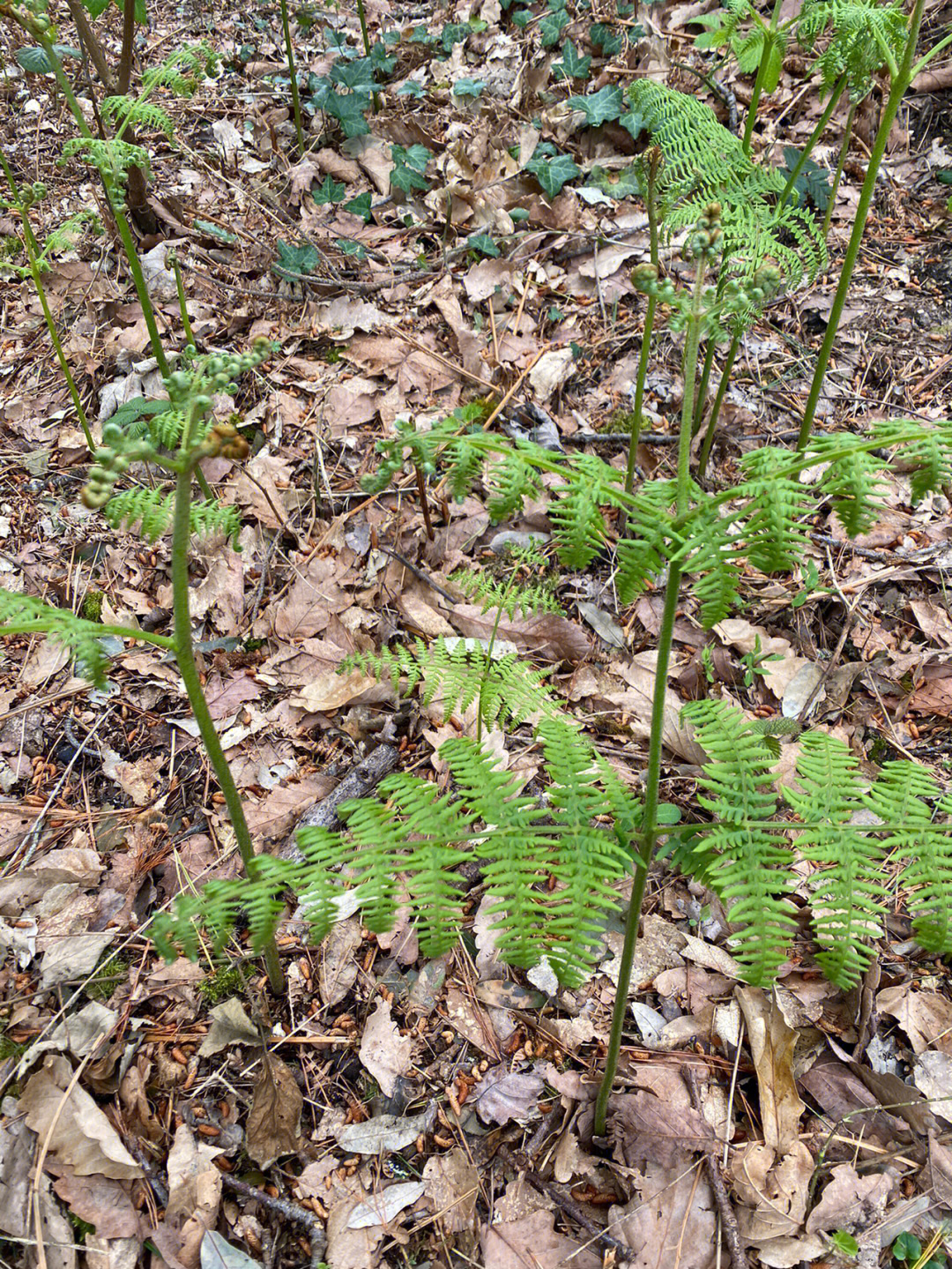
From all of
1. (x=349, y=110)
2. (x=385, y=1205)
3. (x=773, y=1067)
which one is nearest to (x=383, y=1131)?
(x=385, y=1205)

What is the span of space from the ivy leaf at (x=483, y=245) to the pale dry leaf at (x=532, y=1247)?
4144 mm

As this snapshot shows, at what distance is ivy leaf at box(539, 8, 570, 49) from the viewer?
17.5 feet

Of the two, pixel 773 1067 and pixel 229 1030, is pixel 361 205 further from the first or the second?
pixel 773 1067

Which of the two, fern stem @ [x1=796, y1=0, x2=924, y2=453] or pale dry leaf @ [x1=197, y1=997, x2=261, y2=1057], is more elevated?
fern stem @ [x1=796, y1=0, x2=924, y2=453]

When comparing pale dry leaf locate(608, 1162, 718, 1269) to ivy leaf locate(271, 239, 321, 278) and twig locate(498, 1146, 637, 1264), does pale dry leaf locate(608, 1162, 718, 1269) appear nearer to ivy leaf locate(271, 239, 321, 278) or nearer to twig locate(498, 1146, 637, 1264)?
twig locate(498, 1146, 637, 1264)

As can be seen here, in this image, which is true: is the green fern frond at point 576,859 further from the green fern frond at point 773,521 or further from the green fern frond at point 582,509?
the green fern frond at point 773,521

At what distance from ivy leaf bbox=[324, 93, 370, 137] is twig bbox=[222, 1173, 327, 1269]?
5.32 meters

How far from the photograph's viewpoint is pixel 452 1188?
2195 mm

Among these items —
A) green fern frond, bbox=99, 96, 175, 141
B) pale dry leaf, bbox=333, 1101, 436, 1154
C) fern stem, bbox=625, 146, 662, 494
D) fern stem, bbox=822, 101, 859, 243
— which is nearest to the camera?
pale dry leaf, bbox=333, 1101, 436, 1154

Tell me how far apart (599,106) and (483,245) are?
1.19 metres

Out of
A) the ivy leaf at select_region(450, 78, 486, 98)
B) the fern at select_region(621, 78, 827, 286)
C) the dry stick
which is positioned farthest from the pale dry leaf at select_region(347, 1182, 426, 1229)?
the ivy leaf at select_region(450, 78, 486, 98)

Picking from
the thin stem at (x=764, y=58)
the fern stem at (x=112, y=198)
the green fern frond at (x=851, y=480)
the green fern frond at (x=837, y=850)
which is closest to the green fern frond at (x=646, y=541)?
the green fern frond at (x=851, y=480)

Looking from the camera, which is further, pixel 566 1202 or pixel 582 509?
pixel 566 1202

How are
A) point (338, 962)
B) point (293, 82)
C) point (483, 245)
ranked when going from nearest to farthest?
point (338, 962) → point (483, 245) → point (293, 82)
